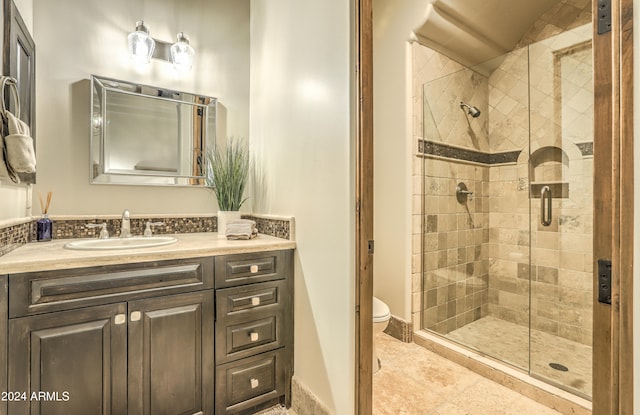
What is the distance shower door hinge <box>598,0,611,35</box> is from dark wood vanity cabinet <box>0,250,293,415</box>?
1500 mm

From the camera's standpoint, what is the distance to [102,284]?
4.14 feet

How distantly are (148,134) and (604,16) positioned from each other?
221cm

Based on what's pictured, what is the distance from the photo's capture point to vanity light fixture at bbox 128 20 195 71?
74.8 inches

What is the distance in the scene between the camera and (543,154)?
2391 millimetres

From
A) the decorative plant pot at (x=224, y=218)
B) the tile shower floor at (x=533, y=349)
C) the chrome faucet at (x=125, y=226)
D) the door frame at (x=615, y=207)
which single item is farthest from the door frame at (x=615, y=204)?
the chrome faucet at (x=125, y=226)

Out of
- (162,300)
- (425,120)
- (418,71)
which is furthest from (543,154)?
(162,300)

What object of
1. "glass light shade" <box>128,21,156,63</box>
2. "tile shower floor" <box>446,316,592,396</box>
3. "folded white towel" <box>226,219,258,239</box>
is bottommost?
"tile shower floor" <box>446,316,592,396</box>

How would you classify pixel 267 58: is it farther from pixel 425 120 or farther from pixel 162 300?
pixel 162 300

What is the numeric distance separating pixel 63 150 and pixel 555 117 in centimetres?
334

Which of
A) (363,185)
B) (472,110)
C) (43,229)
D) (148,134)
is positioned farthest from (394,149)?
(43,229)

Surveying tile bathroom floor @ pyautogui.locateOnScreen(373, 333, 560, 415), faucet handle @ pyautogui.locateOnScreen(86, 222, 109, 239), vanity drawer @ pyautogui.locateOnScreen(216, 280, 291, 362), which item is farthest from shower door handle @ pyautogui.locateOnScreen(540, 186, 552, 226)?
faucet handle @ pyautogui.locateOnScreen(86, 222, 109, 239)

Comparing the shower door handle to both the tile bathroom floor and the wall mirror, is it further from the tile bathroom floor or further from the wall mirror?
the wall mirror

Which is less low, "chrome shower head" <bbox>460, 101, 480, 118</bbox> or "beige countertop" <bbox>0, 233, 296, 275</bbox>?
"chrome shower head" <bbox>460, 101, 480, 118</bbox>

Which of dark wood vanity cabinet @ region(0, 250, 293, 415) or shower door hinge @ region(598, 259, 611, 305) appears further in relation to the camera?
dark wood vanity cabinet @ region(0, 250, 293, 415)
